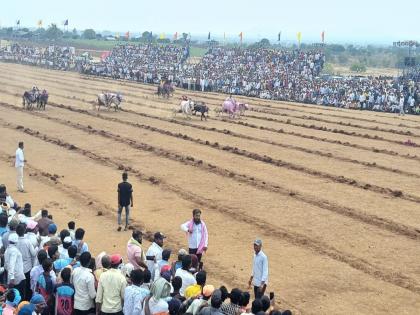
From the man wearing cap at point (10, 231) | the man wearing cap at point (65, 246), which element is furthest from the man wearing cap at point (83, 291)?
the man wearing cap at point (10, 231)

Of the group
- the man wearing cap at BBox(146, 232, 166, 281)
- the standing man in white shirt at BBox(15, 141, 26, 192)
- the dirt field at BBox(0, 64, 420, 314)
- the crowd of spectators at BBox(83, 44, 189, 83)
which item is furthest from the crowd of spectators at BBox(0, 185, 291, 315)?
the crowd of spectators at BBox(83, 44, 189, 83)

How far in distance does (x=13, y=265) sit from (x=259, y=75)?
47138 millimetres

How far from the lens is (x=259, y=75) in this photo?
55.8 metres

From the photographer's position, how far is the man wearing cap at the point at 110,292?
8.92 meters

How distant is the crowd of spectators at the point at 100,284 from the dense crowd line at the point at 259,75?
33348 millimetres

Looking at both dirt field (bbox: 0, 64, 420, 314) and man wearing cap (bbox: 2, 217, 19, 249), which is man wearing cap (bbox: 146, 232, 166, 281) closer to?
man wearing cap (bbox: 2, 217, 19, 249)

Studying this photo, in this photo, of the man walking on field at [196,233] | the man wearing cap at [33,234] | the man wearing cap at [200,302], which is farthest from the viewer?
the man walking on field at [196,233]

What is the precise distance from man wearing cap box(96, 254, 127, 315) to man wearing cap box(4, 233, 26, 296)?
1.81m

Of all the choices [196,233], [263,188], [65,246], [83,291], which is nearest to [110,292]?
[83,291]

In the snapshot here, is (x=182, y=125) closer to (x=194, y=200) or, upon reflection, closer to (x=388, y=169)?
(x=388, y=169)

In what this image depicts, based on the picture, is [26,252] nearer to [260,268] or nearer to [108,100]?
[260,268]

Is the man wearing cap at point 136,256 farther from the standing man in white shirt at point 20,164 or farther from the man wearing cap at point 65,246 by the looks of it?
the standing man in white shirt at point 20,164

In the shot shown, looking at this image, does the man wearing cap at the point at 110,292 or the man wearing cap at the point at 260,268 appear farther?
the man wearing cap at the point at 260,268

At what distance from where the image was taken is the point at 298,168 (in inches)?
915
